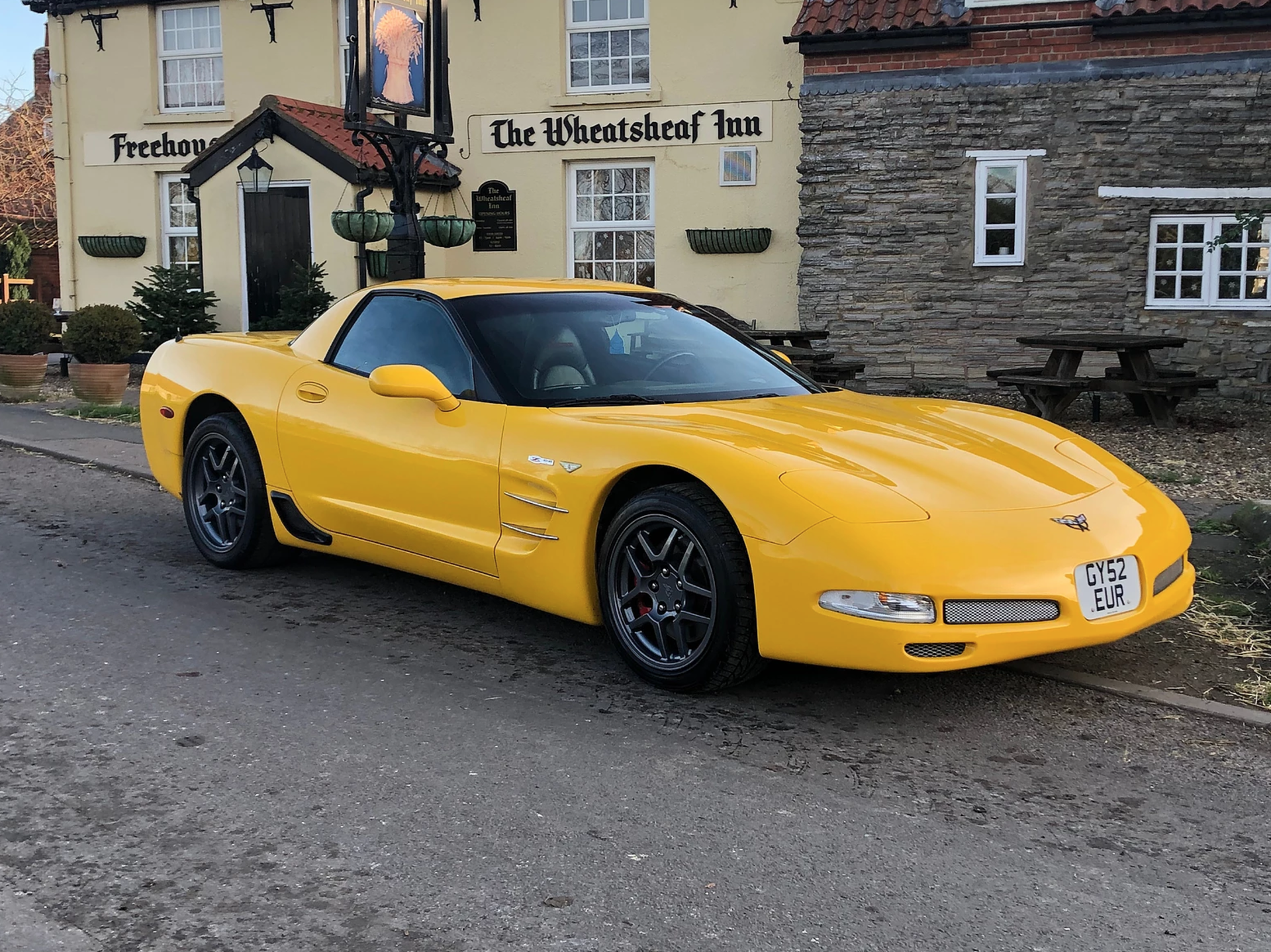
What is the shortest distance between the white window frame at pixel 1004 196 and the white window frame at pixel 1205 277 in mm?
1380

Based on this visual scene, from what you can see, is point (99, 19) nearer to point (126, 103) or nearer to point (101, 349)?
point (126, 103)

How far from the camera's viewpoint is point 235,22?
61.7 feet

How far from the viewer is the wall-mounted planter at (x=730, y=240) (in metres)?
16.2

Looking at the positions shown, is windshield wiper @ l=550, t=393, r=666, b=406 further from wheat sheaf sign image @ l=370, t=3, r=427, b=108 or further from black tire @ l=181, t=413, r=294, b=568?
wheat sheaf sign image @ l=370, t=3, r=427, b=108

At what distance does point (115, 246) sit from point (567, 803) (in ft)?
59.9

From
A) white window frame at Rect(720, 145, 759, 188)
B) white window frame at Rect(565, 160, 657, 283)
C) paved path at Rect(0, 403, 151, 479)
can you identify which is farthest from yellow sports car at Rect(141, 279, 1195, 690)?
white window frame at Rect(565, 160, 657, 283)

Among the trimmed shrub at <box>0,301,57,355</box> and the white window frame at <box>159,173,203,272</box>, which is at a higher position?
the white window frame at <box>159,173,203,272</box>

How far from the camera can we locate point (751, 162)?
16297 mm

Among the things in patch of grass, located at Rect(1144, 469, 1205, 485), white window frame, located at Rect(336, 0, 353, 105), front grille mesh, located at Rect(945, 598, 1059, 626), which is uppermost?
white window frame, located at Rect(336, 0, 353, 105)

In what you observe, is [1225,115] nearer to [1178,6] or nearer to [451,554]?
[1178,6]

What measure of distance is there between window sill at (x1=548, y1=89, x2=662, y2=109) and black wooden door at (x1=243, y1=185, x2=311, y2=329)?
356 centimetres

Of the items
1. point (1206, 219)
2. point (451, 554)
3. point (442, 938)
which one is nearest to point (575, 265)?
point (1206, 219)

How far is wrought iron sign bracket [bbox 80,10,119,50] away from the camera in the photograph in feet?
64.2

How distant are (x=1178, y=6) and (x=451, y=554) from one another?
40.8 feet
